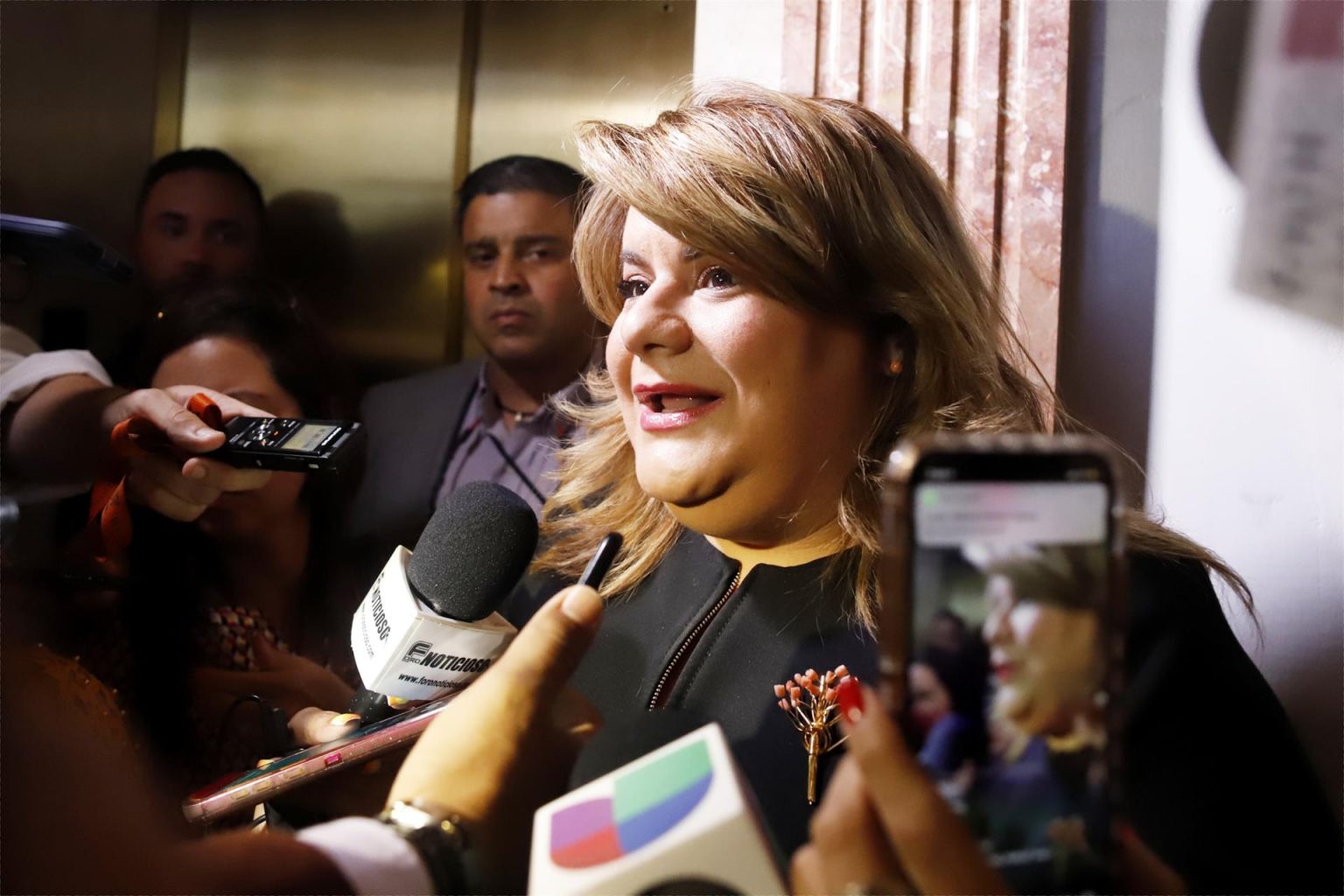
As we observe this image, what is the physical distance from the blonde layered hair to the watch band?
372 millimetres

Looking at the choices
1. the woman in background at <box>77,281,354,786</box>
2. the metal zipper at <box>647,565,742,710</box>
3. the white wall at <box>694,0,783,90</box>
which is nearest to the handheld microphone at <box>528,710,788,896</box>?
the metal zipper at <box>647,565,742,710</box>

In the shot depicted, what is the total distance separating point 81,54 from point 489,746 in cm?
Result: 90

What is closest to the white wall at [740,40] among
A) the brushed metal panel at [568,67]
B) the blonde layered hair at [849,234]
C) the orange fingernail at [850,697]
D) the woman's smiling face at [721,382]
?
the brushed metal panel at [568,67]

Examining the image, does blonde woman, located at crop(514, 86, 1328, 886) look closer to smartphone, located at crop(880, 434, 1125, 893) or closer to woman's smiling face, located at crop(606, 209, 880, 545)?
woman's smiling face, located at crop(606, 209, 880, 545)

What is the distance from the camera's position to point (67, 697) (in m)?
0.74

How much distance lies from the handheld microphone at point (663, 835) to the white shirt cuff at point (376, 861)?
0.07 m

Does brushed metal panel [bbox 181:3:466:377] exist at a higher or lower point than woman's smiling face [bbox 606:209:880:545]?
higher

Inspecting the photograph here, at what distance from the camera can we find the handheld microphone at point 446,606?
76 centimetres

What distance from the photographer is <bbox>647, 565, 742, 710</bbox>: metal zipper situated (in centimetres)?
88

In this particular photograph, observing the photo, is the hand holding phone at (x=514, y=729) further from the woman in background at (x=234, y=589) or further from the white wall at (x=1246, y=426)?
the white wall at (x=1246, y=426)

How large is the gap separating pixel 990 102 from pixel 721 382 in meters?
0.46

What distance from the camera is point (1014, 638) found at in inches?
20.0

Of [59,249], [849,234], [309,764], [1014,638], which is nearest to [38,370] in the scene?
[59,249]

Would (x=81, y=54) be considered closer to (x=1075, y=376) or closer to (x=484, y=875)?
(x=484, y=875)
